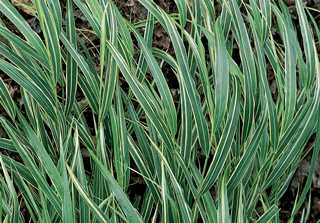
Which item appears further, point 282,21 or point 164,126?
point 282,21

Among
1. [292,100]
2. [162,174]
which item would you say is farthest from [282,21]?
[162,174]

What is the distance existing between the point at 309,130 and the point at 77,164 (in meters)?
0.51

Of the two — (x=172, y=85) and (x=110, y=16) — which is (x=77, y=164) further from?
(x=172, y=85)

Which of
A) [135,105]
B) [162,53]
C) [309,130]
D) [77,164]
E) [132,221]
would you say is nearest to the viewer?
[132,221]

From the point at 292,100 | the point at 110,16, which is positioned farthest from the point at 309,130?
the point at 110,16

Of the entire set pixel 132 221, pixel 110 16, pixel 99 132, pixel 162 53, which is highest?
pixel 110 16

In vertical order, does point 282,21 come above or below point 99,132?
above

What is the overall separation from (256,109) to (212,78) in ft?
0.54

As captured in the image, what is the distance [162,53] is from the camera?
1.48m

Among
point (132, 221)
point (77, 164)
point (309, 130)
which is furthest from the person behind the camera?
point (309, 130)

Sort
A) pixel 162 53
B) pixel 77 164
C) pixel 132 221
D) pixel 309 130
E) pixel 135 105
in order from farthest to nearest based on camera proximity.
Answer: pixel 135 105, pixel 162 53, pixel 309 130, pixel 77 164, pixel 132 221

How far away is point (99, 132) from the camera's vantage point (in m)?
1.31

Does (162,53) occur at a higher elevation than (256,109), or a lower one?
higher

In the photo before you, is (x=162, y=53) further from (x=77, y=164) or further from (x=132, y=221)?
(x=132, y=221)
